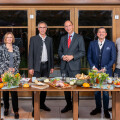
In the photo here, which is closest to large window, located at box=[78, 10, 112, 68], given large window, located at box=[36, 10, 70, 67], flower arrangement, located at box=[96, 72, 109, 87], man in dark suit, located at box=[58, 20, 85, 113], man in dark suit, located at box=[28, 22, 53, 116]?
large window, located at box=[36, 10, 70, 67]

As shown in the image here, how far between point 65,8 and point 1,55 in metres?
1.94

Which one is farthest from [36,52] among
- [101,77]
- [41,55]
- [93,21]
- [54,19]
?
[93,21]

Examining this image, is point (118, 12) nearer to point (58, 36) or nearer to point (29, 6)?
point (58, 36)

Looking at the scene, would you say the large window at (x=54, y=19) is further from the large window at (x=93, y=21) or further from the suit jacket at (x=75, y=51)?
the suit jacket at (x=75, y=51)

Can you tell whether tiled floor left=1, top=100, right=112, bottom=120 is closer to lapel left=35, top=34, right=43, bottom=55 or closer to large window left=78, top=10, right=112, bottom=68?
lapel left=35, top=34, right=43, bottom=55

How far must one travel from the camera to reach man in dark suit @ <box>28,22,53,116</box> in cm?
394

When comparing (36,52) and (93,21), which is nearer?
(36,52)

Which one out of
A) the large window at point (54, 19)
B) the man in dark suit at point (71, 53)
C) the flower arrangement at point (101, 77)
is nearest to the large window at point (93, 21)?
the large window at point (54, 19)

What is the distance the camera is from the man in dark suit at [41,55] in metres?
3.94

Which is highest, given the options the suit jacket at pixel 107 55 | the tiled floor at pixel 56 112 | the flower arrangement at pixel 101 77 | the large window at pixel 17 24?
the large window at pixel 17 24

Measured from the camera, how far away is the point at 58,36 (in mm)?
4945

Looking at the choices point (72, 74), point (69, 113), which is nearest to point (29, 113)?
point (69, 113)

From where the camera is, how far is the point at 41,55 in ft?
13.0

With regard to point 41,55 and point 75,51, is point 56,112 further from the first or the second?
point 75,51
